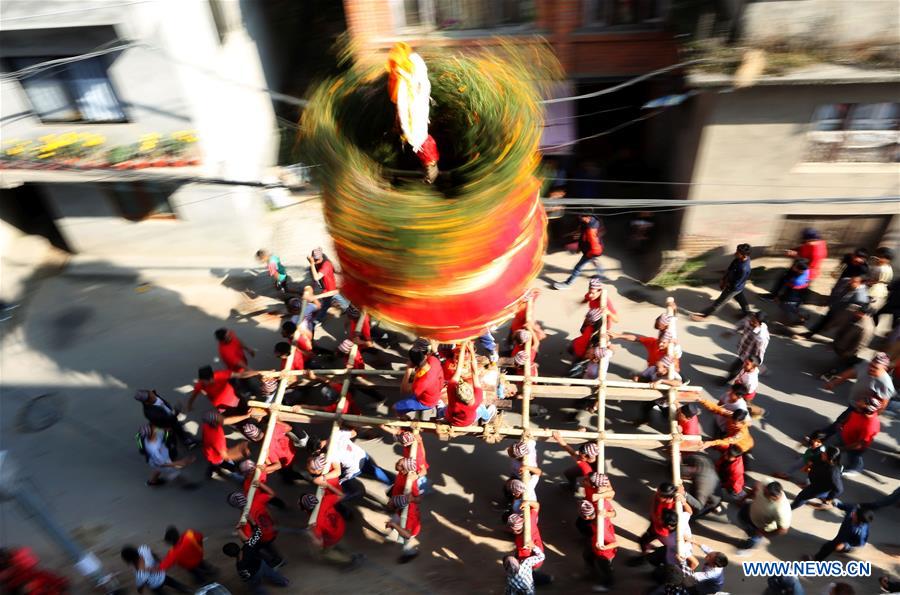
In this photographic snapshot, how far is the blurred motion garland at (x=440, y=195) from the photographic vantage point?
3.22 metres

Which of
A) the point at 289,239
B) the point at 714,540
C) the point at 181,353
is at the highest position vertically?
the point at 289,239

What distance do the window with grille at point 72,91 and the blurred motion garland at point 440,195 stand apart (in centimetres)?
808

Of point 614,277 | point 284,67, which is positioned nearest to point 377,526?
point 614,277

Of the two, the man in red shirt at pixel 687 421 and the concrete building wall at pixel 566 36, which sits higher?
the concrete building wall at pixel 566 36

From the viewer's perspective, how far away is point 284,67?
13.7m

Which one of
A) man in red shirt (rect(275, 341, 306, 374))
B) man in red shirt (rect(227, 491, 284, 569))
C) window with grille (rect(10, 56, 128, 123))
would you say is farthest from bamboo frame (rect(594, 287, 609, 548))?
window with grille (rect(10, 56, 128, 123))

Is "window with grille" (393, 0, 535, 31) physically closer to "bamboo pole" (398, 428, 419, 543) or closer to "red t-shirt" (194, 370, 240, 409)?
"red t-shirt" (194, 370, 240, 409)

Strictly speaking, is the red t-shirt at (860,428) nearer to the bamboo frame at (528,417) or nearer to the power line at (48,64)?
the bamboo frame at (528,417)

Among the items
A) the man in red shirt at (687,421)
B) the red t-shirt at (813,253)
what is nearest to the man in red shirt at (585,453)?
the man in red shirt at (687,421)

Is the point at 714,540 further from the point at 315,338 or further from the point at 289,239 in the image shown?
the point at 289,239

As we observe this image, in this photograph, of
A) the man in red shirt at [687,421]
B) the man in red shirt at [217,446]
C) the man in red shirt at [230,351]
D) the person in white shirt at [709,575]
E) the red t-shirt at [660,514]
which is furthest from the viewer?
the man in red shirt at [230,351]

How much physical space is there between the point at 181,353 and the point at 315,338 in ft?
7.85

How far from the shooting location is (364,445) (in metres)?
8.32

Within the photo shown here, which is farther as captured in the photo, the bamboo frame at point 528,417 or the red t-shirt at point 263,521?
the red t-shirt at point 263,521
